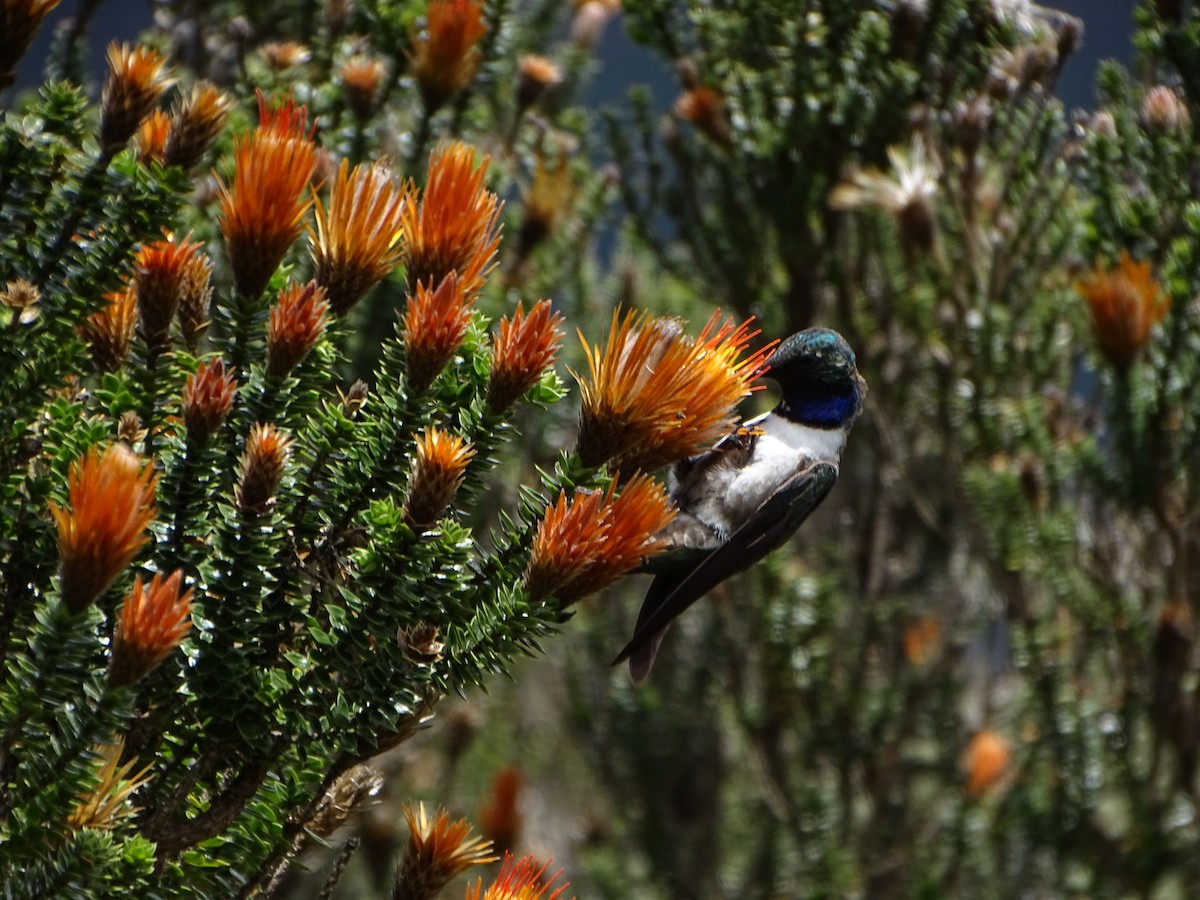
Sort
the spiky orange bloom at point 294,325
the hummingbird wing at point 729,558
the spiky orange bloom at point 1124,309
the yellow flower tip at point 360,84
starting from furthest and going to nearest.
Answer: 1. the spiky orange bloom at point 1124,309
2. the yellow flower tip at point 360,84
3. the hummingbird wing at point 729,558
4. the spiky orange bloom at point 294,325

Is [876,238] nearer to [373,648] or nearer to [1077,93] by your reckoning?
[373,648]

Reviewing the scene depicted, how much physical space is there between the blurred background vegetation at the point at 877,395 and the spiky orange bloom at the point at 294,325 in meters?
0.99

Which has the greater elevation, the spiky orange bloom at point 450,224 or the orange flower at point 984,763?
the spiky orange bloom at point 450,224

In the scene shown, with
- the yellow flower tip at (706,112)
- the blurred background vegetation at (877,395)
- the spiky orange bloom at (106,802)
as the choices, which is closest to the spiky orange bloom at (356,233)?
the spiky orange bloom at (106,802)

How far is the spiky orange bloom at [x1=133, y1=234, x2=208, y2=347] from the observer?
1.46 meters

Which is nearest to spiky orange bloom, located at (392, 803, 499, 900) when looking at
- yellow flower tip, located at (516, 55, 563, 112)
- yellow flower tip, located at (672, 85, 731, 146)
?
yellow flower tip, located at (516, 55, 563, 112)

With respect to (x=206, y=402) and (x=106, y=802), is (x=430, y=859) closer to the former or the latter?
(x=106, y=802)

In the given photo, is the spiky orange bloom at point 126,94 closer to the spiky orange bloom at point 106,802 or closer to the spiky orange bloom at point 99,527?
the spiky orange bloom at point 99,527

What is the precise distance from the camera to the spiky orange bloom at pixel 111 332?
152 centimetres

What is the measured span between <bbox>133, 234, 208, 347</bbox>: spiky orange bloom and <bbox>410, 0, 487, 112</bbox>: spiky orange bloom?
31.4 inches

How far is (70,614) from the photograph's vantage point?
116 centimetres

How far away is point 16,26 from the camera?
138 cm

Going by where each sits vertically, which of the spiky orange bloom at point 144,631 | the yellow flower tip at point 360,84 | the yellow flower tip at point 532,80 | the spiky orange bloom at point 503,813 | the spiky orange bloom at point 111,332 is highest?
the spiky orange bloom at point 144,631

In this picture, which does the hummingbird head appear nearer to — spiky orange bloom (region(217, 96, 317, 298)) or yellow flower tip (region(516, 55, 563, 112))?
yellow flower tip (region(516, 55, 563, 112))
